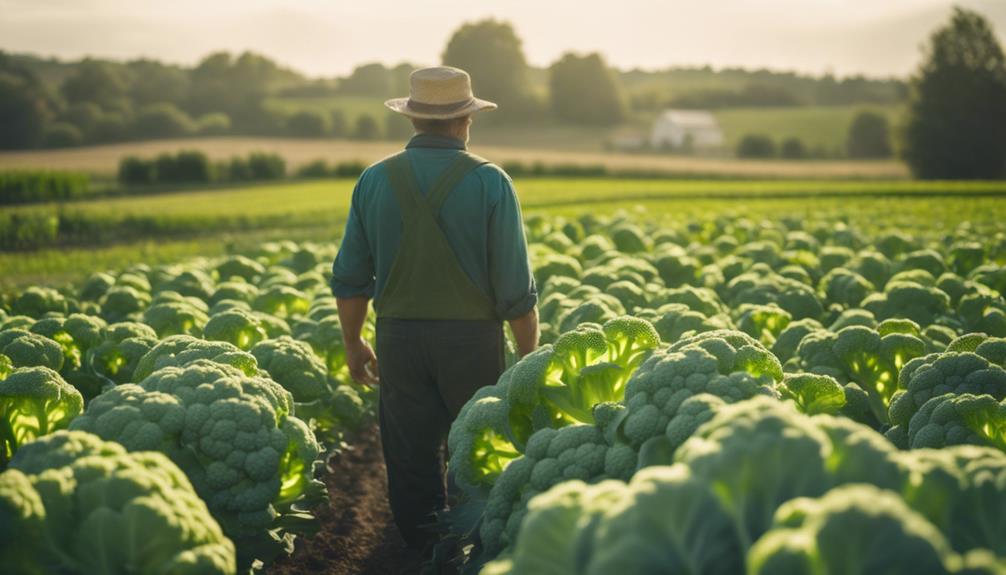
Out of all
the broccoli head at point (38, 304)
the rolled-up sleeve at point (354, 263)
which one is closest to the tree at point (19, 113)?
the broccoli head at point (38, 304)

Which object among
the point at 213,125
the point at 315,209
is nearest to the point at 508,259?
the point at 315,209


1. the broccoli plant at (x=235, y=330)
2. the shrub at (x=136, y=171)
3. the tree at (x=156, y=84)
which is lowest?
the shrub at (x=136, y=171)

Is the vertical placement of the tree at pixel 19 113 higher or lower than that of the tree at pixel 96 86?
lower

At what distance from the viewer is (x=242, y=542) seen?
3943mm

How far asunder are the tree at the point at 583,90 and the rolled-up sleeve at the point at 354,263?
94496 millimetres

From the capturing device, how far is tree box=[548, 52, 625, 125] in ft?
320

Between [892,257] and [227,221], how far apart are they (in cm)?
2362

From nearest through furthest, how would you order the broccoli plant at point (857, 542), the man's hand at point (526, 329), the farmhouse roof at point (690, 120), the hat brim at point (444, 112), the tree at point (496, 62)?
the broccoli plant at point (857, 542) → the hat brim at point (444, 112) → the man's hand at point (526, 329) → the farmhouse roof at point (690, 120) → the tree at point (496, 62)

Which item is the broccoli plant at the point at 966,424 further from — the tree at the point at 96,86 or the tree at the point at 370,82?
the tree at the point at 370,82

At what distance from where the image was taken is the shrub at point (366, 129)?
8094 centimetres

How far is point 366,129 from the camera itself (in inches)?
3219

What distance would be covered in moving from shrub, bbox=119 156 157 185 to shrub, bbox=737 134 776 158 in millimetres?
50580

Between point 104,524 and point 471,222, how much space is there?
Answer: 2711mm

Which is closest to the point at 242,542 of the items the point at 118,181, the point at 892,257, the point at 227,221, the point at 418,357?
the point at 418,357
